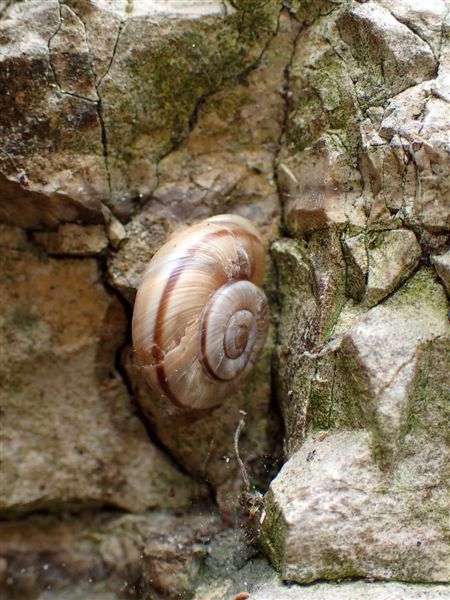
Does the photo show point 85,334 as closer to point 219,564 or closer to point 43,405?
point 43,405

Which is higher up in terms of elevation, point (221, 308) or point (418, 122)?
point (418, 122)

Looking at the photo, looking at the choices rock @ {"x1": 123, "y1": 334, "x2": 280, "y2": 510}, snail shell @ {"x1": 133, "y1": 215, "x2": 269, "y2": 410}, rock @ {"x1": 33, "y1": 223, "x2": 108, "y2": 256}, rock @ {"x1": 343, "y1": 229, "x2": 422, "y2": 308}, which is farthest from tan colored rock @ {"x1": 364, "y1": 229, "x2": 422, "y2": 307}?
rock @ {"x1": 33, "y1": 223, "x2": 108, "y2": 256}

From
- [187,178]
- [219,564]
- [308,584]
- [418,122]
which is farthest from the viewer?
[187,178]

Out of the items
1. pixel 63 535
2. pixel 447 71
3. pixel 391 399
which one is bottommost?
pixel 63 535

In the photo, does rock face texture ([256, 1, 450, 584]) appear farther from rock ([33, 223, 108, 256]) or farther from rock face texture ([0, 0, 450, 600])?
rock ([33, 223, 108, 256])

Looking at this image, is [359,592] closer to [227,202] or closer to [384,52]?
[227,202]

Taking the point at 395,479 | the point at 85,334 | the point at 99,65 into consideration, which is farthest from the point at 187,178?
the point at 395,479

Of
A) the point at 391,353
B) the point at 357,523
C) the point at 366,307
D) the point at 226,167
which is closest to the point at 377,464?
the point at 357,523
